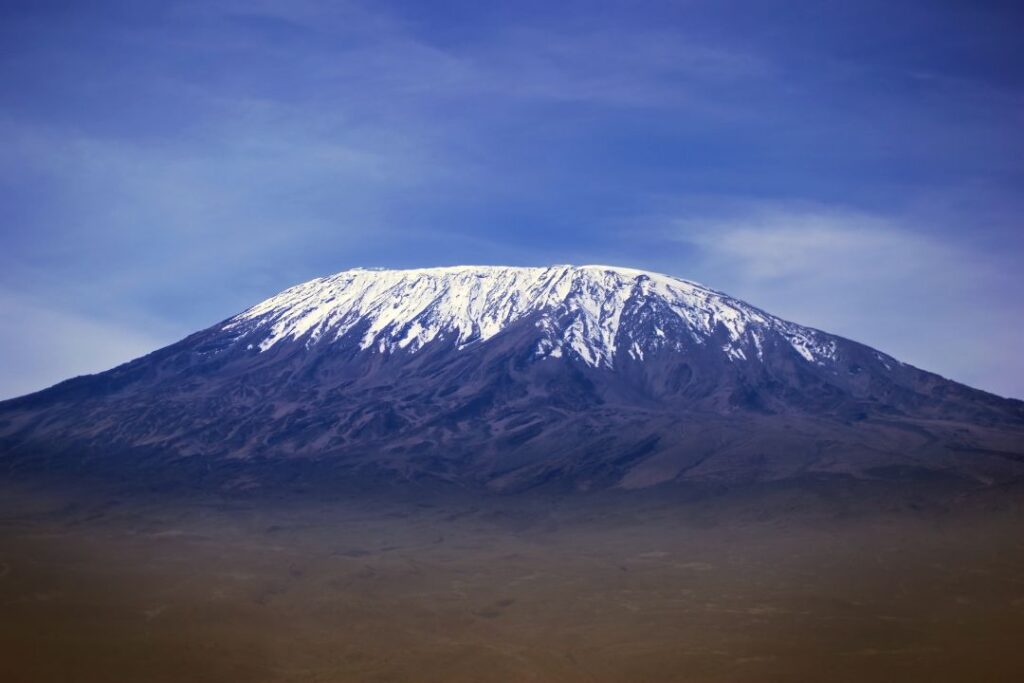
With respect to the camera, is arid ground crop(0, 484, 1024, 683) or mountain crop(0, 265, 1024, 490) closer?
→ arid ground crop(0, 484, 1024, 683)

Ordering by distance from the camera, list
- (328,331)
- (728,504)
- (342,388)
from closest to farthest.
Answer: (728,504) → (342,388) → (328,331)

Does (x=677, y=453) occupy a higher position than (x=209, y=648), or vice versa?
(x=677, y=453)

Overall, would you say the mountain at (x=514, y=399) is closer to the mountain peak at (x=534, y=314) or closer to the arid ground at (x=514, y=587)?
the mountain peak at (x=534, y=314)

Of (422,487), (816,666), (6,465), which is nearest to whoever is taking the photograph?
(816,666)

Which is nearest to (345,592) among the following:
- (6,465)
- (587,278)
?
(6,465)

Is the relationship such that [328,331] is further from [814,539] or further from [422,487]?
[814,539]

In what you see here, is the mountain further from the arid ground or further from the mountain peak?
the arid ground

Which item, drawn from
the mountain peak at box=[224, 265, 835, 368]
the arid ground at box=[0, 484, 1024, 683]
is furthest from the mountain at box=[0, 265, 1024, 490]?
the arid ground at box=[0, 484, 1024, 683]

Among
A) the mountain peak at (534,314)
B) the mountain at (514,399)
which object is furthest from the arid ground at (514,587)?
the mountain peak at (534,314)
